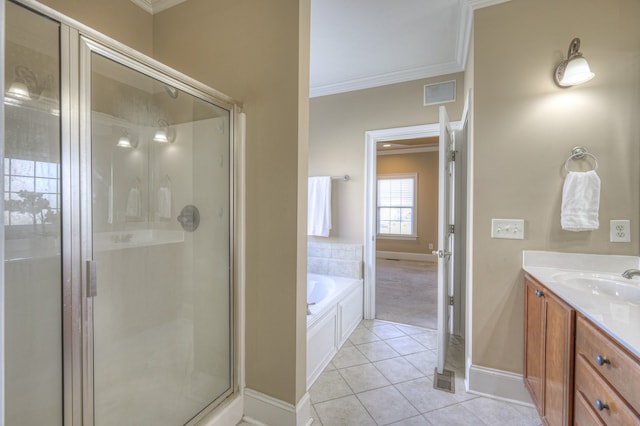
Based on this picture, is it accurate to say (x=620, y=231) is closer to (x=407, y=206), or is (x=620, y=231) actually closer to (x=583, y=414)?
(x=583, y=414)

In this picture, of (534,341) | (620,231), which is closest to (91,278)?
(534,341)

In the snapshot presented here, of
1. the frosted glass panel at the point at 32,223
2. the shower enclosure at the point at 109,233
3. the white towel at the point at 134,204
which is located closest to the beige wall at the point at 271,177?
the shower enclosure at the point at 109,233

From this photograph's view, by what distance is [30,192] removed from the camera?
36.9 inches

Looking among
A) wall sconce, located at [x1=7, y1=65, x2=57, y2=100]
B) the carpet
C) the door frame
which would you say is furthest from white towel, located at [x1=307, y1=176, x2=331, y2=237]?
wall sconce, located at [x1=7, y1=65, x2=57, y2=100]

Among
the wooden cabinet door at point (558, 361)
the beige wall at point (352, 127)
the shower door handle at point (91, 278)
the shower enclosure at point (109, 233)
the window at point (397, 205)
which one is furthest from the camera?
the window at point (397, 205)

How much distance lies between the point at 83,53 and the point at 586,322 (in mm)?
2128

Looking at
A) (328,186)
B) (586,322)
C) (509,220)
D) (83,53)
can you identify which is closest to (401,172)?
(328,186)

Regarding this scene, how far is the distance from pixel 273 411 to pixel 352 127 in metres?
2.73

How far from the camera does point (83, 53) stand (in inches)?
40.3

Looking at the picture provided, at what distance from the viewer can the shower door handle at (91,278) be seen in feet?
3.51

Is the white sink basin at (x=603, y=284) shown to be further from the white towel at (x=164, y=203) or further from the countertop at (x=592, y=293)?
the white towel at (x=164, y=203)

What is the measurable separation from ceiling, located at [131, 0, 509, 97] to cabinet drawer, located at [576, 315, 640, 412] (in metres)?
1.99

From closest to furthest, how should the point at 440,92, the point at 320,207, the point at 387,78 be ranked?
the point at 440,92 < the point at 387,78 < the point at 320,207

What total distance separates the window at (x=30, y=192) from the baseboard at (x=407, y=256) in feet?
21.9
